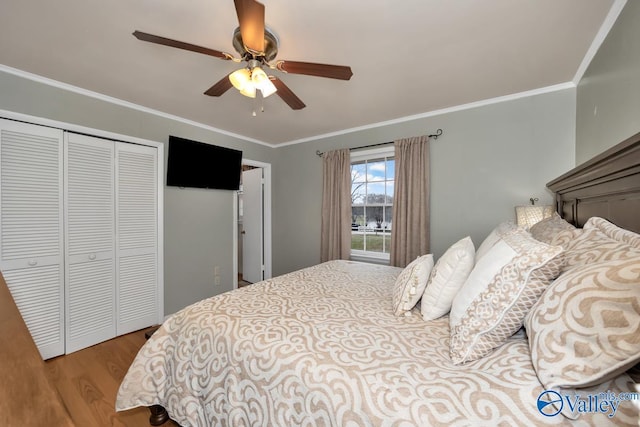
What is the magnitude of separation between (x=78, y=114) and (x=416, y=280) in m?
3.17

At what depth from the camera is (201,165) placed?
10.5 ft

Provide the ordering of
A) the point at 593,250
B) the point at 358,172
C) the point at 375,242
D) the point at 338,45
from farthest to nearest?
the point at 358,172
the point at 375,242
the point at 338,45
the point at 593,250

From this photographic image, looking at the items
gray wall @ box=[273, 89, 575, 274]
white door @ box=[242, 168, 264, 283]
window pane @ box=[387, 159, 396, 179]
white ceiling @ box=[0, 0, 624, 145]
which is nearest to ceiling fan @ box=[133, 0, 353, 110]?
white ceiling @ box=[0, 0, 624, 145]

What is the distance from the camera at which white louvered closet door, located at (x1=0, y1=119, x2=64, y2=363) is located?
2.00 metres

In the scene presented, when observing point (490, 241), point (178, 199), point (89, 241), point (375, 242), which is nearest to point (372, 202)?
point (375, 242)

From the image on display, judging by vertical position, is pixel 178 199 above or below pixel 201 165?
below

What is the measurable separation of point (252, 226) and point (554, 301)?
415 centimetres

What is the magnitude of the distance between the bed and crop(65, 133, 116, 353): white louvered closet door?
1.50 meters

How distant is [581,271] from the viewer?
2.50 feet

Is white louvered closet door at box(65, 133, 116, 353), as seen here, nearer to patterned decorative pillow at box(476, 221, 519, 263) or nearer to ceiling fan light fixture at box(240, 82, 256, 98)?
ceiling fan light fixture at box(240, 82, 256, 98)

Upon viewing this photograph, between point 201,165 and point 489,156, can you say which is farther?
point 201,165

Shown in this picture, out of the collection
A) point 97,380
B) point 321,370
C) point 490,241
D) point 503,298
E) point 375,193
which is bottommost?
point 97,380

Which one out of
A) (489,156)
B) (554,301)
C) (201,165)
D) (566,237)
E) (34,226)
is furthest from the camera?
(201,165)

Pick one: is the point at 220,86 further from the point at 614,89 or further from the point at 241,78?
the point at 614,89
